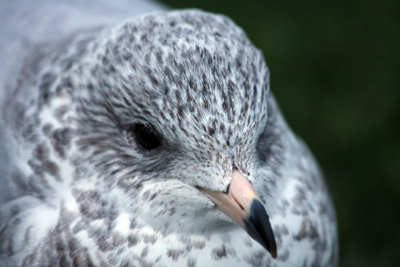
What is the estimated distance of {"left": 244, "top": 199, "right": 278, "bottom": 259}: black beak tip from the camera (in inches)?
86.1

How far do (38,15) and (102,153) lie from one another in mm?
1463

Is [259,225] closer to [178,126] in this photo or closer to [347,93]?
[178,126]

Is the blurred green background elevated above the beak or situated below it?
above

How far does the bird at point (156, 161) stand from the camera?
7.48 ft

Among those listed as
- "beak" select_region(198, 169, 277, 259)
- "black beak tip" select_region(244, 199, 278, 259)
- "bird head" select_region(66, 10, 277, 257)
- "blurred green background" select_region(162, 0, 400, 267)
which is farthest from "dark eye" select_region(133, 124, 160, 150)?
"blurred green background" select_region(162, 0, 400, 267)

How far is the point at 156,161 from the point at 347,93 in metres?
2.91

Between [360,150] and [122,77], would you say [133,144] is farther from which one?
[360,150]

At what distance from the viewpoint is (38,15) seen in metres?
3.62

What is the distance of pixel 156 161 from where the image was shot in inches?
94.2

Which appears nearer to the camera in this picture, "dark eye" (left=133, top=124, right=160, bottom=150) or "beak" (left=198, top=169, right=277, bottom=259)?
"beak" (left=198, top=169, right=277, bottom=259)

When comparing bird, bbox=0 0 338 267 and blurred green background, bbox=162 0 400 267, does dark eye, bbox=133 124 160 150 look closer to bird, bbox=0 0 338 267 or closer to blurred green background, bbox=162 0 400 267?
bird, bbox=0 0 338 267

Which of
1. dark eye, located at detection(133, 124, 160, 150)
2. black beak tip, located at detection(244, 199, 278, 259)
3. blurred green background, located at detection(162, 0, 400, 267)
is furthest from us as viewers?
blurred green background, located at detection(162, 0, 400, 267)

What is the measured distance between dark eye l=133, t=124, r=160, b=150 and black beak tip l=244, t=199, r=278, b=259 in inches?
18.9

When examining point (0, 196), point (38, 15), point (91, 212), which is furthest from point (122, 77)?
point (38, 15)
